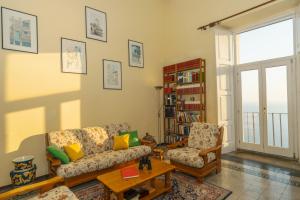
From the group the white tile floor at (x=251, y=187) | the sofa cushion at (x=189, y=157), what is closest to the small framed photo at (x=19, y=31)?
the sofa cushion at (x=189, y=157)

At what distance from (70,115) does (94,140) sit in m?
0.71

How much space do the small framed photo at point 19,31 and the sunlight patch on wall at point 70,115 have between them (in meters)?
1.12

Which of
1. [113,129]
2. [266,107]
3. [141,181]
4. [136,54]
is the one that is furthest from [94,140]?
[266,107]

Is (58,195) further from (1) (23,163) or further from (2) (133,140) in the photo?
(2) (133,140)

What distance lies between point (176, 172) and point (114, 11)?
385cm

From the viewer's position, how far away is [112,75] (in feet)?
14.3

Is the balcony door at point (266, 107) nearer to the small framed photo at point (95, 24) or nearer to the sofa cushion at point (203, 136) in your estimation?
the sofa cushion at point (203, 136)

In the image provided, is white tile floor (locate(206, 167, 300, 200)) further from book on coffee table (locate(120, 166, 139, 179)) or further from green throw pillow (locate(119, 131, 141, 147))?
green throw pillow (locate(119, 131, 141, 147))

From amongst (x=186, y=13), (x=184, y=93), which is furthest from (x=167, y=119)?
(x=186, y=13)

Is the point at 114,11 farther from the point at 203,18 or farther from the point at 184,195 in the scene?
the point at 184,195

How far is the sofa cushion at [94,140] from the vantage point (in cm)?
349

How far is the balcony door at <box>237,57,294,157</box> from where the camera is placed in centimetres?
382

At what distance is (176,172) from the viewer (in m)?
3.31

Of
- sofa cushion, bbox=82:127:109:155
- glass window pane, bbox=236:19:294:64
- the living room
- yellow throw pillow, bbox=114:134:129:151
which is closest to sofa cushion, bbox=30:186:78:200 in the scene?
the living room
